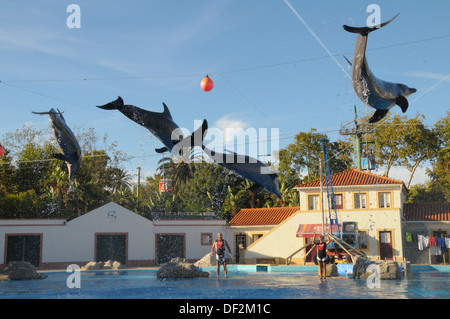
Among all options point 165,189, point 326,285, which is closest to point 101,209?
point 165,189

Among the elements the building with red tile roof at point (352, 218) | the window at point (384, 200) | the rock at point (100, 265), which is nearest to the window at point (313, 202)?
the building with red tile roof at point (352, 218)

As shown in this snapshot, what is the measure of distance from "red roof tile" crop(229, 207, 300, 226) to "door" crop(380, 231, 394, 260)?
21.3ft

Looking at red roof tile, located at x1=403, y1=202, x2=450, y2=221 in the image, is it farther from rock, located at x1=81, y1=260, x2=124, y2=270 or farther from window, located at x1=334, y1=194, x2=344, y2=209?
rock, located at x1=81, y1=260, x2=124, y2=270

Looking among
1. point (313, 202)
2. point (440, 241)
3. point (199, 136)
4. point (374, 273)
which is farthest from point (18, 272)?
point (440, 241)

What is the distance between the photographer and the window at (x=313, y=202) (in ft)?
→ 103

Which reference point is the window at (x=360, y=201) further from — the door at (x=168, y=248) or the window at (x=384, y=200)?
the door at (x=168, y=248)

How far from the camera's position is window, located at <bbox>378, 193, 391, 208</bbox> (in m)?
30.4

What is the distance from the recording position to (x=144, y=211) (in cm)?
4056

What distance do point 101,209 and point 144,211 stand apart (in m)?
9.89

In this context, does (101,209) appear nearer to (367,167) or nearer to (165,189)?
(165,189)

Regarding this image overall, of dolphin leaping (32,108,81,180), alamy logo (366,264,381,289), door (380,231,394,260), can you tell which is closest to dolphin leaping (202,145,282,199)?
dolphin leaping (32,108,81,180)

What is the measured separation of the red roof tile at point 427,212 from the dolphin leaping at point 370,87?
2217cm

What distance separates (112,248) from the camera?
101ft

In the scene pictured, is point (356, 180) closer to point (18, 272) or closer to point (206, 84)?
point (206, 84)
